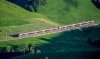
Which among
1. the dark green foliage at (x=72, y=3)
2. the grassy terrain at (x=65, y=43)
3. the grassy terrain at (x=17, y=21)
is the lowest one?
the grassy terrain at (x=65, y=43)

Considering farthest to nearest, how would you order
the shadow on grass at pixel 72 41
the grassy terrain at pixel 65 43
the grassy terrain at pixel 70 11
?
the grassy terrain at pixel 70 11 → the shadow on grass at pixel 72 41 → the grassy terrain at pixel 65 43

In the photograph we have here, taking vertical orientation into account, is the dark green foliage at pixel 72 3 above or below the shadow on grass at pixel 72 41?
above

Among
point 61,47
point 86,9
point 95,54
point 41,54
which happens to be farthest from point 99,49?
point 86,9

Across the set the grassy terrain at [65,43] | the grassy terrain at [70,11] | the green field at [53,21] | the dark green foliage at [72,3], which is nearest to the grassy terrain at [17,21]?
the green field at [53,21]

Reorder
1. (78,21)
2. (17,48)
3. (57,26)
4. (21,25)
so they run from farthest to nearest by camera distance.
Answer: (78,21), (57,26), (21,25), (17,48)

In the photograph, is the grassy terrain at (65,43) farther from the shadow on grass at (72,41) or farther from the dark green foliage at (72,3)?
the dark green foliage at (72,3)

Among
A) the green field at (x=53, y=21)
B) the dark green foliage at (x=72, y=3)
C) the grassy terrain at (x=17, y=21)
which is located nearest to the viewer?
the green field at (x=53, y=21)

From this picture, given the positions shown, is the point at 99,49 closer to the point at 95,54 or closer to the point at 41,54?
the point at 95,54

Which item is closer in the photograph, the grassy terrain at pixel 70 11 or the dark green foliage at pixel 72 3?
the grassy terrain at pixel 70 11
